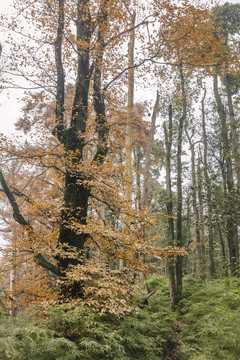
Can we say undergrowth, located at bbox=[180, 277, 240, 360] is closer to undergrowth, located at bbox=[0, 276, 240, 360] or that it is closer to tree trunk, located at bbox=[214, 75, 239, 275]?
undergrowth, located at bbox=[0, 276, 240, 360]

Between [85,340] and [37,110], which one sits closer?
[85,340]

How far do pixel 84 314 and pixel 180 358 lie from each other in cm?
305

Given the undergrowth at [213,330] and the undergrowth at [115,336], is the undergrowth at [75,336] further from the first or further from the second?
the undergrowth at [213,330]

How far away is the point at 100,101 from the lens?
7.14 metres

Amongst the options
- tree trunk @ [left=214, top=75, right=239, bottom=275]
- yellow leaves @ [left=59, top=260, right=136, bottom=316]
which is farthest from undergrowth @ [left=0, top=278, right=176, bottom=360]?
tree trunk @ [left=214, top=75, right=239, bottom=275]

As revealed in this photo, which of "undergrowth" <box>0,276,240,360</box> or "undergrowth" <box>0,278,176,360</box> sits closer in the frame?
"undergrowth" <box>0,278,176,360</box>

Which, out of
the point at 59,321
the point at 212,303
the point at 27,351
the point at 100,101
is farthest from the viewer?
the point at 212,303

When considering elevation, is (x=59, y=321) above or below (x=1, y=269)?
below

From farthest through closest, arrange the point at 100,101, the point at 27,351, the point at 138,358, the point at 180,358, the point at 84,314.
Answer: the point at 100,101 < the point at 180,358 < the point at 138,358 < the point at 84,314 < the point at 27,351

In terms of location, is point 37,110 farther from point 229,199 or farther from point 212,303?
point 212,303

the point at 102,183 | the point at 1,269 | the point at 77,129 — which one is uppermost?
the point at 77,129

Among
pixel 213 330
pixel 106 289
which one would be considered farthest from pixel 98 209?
pixel 213 330

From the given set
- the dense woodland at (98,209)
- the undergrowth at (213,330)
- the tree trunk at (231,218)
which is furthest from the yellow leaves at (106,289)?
the tree trunk at (231,218)

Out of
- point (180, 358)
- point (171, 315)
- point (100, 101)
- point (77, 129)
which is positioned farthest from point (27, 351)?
point (171, 315)
